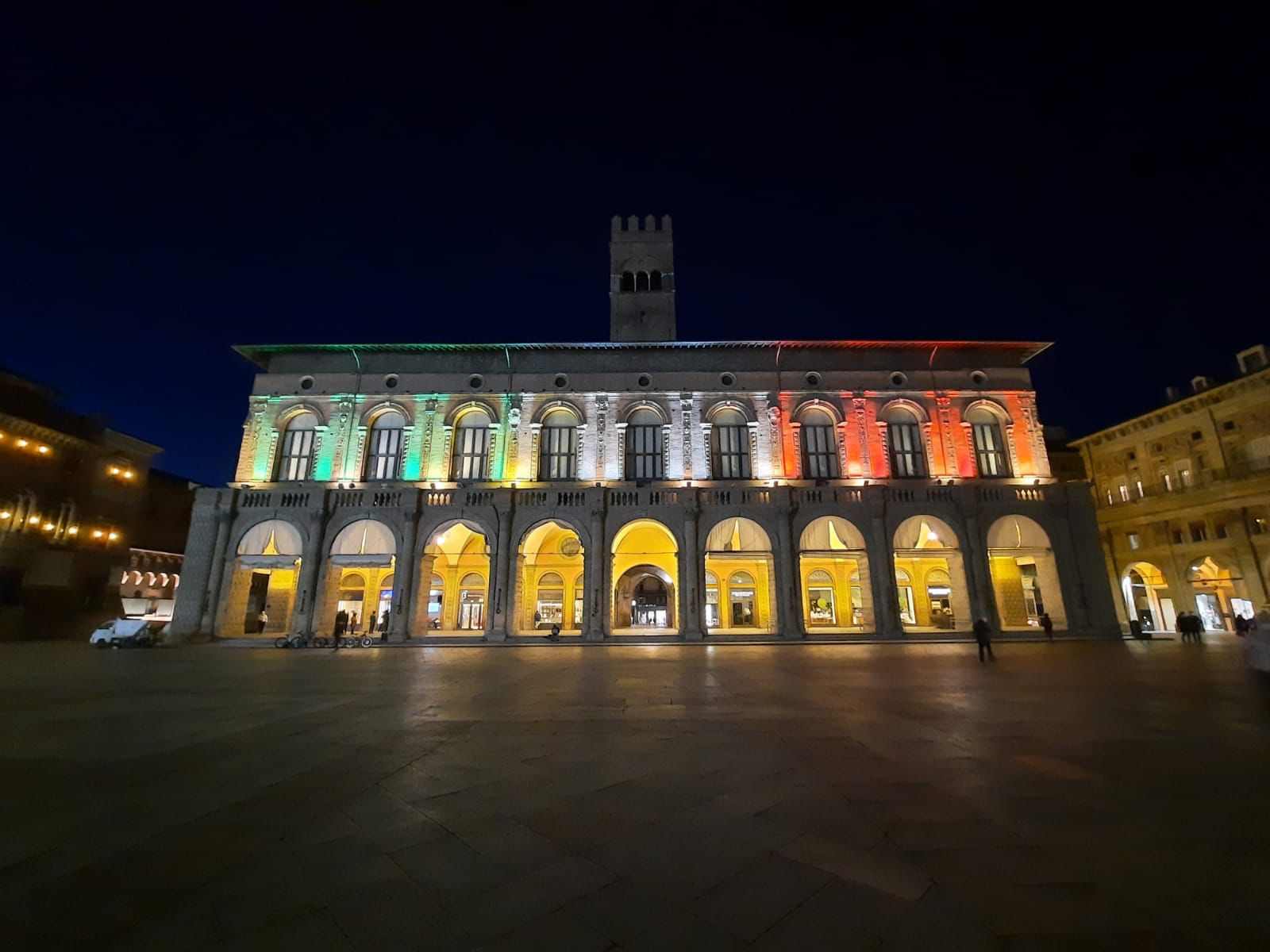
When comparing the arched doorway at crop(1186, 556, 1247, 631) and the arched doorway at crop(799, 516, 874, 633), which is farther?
the arched doorway at crop(1186, 556, 1247, 631)

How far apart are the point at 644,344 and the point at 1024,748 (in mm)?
28151

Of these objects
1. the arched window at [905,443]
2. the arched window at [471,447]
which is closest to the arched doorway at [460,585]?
the arched window at [471,447]

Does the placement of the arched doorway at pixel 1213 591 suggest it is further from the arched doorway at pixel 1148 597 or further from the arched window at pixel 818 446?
the arched window at pixel 818 446

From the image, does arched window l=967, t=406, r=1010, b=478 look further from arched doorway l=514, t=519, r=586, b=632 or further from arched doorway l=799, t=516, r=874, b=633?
arched doorway l=514, t=519, r=586, b=632

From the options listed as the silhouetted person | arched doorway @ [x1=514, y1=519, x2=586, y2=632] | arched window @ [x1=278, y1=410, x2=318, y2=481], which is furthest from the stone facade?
the silhouetted person

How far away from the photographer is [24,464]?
1357 inches

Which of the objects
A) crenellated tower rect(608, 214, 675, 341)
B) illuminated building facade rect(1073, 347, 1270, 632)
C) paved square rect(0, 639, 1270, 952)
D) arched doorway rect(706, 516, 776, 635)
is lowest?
paved square rect(0, 639, 1270, 952)

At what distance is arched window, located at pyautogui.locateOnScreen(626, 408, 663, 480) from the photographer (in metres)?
31.4

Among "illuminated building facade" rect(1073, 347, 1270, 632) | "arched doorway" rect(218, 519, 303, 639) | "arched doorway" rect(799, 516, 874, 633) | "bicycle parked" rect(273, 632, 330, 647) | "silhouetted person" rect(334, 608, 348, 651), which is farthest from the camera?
"illuminated building facade" rect(1073, 347, 1270, 632)

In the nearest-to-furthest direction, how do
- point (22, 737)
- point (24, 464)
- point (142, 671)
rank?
point (22, 737)
point (142, 671)
point (24, 464)

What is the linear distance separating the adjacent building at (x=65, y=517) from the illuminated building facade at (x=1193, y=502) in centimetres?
6540

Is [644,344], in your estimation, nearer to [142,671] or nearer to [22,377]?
[142,671]

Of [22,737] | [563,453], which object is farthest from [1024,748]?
[563,453]

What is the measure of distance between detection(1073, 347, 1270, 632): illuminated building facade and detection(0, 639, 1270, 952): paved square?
3571 centimetres
